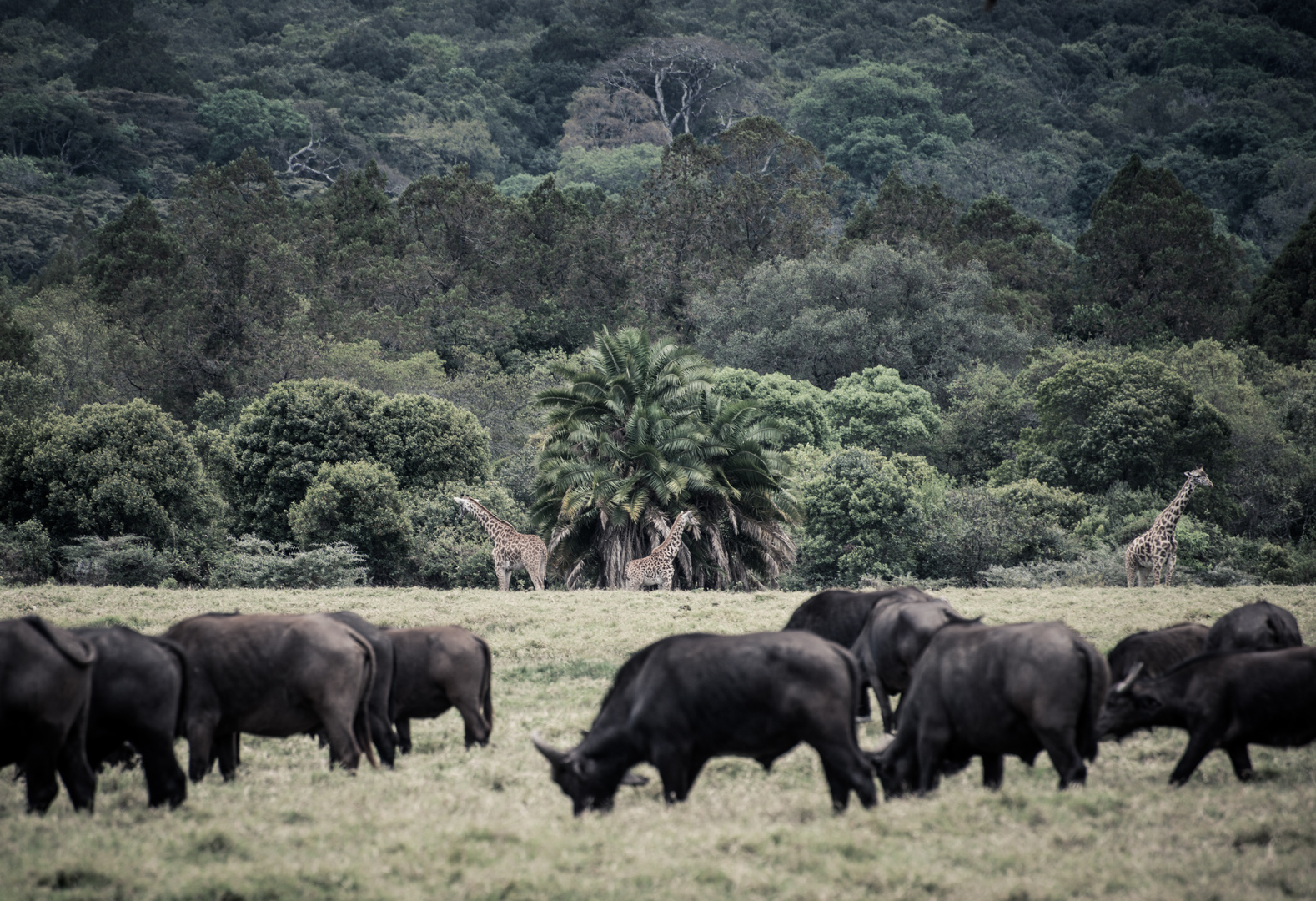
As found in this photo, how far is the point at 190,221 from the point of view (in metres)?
64.6

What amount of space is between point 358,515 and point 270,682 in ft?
80.6

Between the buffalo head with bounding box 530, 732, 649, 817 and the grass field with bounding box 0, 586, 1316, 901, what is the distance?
220 millimetres

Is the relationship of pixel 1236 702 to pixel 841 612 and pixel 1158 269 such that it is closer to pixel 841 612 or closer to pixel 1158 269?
pixel 841 612

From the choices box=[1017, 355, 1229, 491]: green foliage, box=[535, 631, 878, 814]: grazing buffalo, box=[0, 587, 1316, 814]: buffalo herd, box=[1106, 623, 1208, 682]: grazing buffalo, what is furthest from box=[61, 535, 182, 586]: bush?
box=[1017, 355, 1229, 491]: green foliage

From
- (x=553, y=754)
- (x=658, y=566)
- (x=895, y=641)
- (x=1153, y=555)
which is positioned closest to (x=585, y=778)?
(x=553, y=754)

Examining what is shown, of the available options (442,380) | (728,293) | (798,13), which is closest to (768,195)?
(728,293)

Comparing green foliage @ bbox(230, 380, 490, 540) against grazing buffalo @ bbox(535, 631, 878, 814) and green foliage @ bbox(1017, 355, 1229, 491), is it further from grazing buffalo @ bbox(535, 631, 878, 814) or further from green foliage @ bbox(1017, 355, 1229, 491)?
grazing buffalo @ bbox(535, 631, 878, 814)

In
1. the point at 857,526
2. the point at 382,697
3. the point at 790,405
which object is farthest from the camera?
the point at 790,405

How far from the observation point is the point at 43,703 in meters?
8.41

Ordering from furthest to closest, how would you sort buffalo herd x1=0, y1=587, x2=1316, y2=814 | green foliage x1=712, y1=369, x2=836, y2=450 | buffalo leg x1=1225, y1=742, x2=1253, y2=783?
green foliage x1=712, y1=369, x2=836, y2=450
buffalo leg x1=1225, y1=742, x2=1253, y2=783
buffalo herd x1=0, y1=587, x2=1316, y2=814

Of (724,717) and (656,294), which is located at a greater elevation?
(656,294)

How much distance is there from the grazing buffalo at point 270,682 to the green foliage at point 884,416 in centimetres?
4004

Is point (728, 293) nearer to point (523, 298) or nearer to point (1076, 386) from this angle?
point (523, 298)

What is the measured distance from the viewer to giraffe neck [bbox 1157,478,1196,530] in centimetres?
2620
